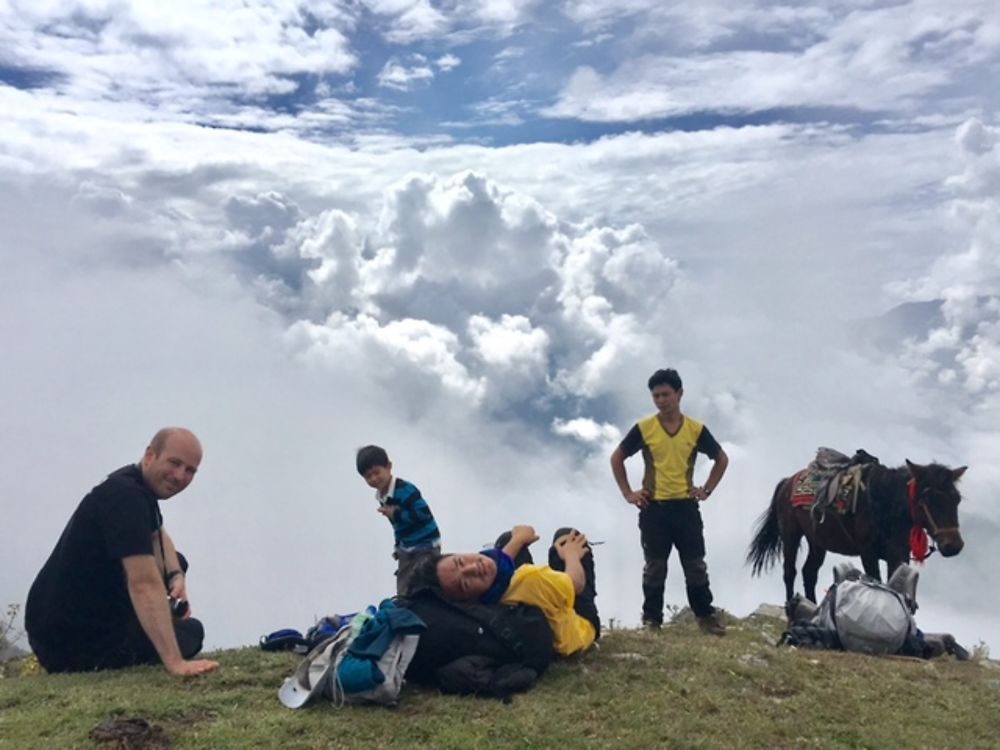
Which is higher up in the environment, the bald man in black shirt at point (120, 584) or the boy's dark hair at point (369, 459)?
the boy's dark hair at point (369, 459)

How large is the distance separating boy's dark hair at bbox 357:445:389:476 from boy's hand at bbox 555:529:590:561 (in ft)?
6.76

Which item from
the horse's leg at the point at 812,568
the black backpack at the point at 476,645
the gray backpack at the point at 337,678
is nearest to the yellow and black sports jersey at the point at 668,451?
the black backpack at the point at 476,645

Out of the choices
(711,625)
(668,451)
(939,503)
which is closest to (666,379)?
(668,451)

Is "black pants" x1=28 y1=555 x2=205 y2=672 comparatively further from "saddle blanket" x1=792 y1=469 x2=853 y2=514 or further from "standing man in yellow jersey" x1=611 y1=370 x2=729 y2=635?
"saddle blanket" x1=792 y1=469 x2=853 y2=514

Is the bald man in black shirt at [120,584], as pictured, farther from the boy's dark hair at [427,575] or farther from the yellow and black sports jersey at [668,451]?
the yellow and black sports jersey at [668,451]

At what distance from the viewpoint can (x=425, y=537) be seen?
363 inches

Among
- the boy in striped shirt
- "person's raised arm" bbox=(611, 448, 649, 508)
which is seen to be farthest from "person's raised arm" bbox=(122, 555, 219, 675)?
"person's raised arm" bbox=(611, 448, 649, 508)

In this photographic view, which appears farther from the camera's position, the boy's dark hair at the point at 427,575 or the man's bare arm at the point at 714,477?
the man's bare arm at the point at 714,477

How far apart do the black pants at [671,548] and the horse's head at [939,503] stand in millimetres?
2946

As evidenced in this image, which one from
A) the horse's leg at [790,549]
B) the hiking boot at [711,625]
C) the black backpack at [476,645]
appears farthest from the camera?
Answer: the horse's leg at [790,549]

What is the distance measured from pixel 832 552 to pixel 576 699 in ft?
25.8

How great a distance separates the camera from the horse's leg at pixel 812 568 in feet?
45.0

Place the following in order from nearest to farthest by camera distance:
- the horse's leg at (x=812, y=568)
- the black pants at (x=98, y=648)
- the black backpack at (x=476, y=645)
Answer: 1. the black backpack at (x=476, y=645)
2. the black pants at (x=98, y=648)
3. the horse's leg at (x=812, y=568)

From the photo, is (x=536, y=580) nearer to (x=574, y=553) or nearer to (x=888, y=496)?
(x=574, y=553)
